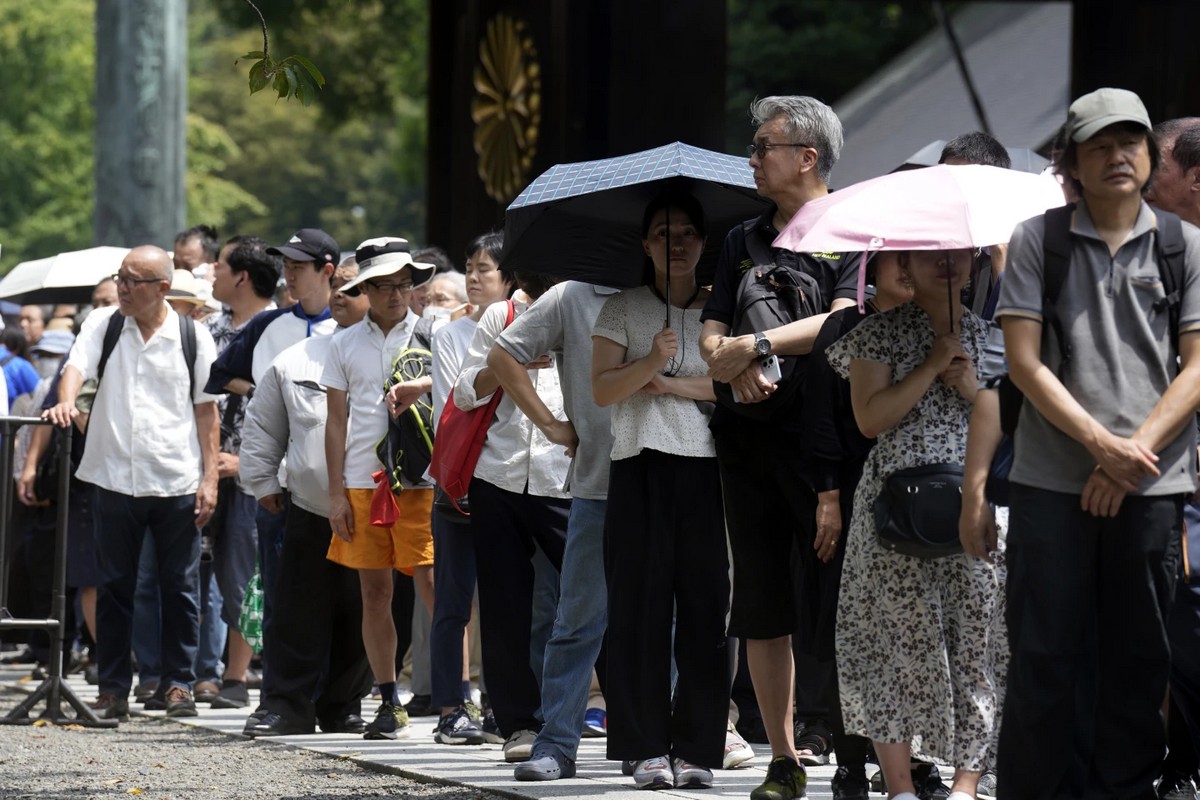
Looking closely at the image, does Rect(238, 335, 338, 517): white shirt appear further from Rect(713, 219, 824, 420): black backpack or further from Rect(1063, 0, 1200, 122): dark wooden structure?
Rect(1063, 0, 1200, 122): dark wooden structure

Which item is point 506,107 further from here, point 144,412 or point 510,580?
point 510,580

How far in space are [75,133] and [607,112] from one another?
1555 inches

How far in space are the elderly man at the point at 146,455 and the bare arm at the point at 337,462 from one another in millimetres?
1179

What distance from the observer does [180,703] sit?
1001 cm

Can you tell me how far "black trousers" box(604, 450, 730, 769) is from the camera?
6949mm

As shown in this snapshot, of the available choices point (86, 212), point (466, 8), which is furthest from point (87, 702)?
point (86, 212)

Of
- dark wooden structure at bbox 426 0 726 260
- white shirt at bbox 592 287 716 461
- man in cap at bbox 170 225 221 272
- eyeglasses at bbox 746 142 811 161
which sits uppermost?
dark wooden structure at bbox 426 0 726 260

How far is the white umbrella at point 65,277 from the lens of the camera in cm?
1267

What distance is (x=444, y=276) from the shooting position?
11.1 m

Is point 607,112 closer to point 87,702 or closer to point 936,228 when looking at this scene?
point 87,702

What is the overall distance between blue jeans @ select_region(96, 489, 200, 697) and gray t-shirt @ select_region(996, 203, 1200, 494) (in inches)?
221

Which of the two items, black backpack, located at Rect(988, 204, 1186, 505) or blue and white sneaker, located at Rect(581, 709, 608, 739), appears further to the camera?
blue and white sneaker, located at Rect(581, 709, 608, 739)

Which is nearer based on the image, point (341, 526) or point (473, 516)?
point (473, 516)

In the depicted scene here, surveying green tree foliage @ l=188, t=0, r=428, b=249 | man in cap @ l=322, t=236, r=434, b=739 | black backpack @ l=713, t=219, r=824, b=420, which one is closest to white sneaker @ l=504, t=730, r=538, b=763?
man in cap @ l=322, t=236, r=434, b=739
